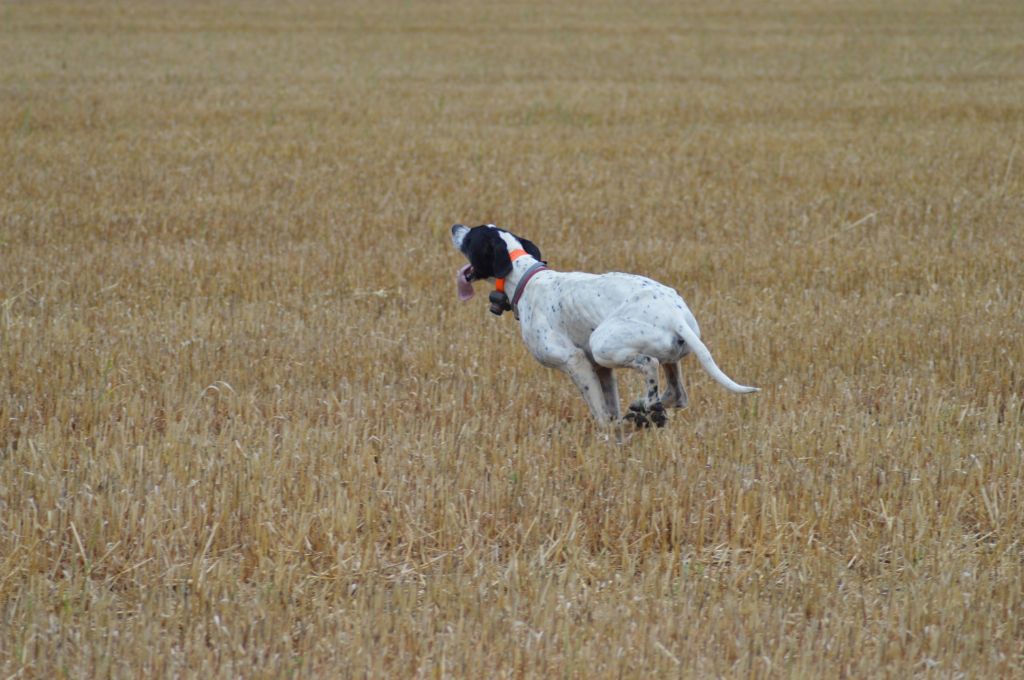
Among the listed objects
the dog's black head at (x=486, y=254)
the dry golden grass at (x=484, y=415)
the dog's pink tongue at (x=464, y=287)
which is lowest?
the dry golden grass at (x=484, y=415)

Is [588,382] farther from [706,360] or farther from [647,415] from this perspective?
[706,360]

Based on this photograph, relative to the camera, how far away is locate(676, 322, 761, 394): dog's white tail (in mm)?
4793

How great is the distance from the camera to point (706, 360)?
483 cm

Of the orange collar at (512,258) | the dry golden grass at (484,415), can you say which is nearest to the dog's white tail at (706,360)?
the dry golden grass at (484,415)

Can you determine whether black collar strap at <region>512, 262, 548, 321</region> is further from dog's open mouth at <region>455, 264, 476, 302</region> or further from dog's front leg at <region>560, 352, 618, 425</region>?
dog's front leg at <region>560, 352, 618, 425</region>

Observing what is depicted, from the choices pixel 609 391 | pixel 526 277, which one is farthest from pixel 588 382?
pixel 526 277

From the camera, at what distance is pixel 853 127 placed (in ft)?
52.4

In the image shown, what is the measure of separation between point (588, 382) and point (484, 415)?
552mm

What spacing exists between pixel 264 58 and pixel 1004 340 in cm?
1997

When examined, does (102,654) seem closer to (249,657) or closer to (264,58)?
(249,657)

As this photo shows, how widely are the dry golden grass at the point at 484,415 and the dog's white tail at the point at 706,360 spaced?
0.33 meters

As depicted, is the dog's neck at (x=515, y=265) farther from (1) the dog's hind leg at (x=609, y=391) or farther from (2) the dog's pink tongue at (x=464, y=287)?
(1) the dog's hind leg at (x=609, y=391)

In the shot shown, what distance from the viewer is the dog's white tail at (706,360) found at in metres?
4.79

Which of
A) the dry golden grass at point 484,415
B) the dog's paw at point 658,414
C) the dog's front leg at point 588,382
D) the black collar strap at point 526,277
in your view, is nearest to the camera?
the dry golden grass at point 484,415
